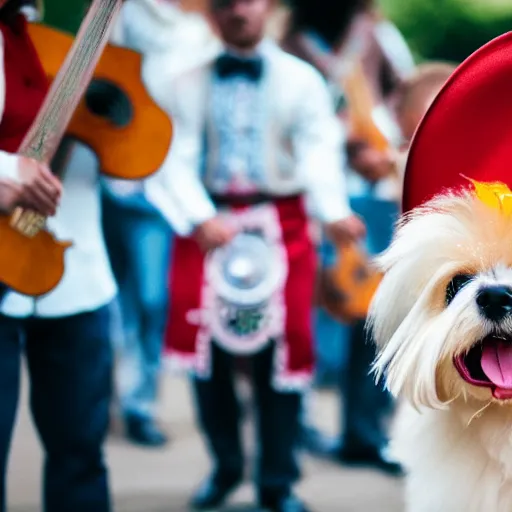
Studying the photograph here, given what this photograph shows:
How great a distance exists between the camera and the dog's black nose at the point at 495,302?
212 centimetres

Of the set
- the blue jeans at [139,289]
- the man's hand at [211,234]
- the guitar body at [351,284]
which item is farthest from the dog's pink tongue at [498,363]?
the blue jeans at [139,289]

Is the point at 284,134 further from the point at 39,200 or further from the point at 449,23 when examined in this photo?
the point at 449,23

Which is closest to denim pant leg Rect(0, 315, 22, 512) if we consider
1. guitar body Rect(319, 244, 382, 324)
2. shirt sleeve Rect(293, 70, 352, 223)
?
shirt sleeve Rect(293, 70, 352, 223)

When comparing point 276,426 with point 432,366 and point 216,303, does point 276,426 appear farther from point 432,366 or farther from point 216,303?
point 432,366

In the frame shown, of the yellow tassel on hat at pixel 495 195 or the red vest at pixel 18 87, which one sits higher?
the red vest at pixel 18 87

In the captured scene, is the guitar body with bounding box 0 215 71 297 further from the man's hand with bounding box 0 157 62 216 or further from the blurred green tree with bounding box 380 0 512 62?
the blurred green tree with bounding box 380 0 512 62

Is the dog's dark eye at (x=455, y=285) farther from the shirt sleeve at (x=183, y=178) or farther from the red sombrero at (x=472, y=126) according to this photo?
the shirt sleeve at (x=183, y=178)

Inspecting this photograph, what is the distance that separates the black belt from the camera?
12.6 feet

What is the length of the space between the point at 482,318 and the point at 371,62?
3.35m

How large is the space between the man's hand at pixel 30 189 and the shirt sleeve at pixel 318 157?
1440mm

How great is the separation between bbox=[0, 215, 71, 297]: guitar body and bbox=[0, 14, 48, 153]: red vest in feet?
0.69

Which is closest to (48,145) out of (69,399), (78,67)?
(78,67)

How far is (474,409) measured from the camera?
224cm

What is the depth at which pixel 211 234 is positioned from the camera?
3.65 meters
